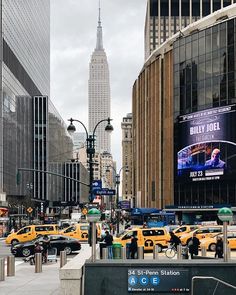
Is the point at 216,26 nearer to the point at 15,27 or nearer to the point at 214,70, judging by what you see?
the point at 214,70

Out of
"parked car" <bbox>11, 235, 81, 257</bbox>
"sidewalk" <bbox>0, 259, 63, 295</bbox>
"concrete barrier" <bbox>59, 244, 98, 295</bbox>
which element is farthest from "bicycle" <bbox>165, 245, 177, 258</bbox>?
"concrete barrier" <bbox>59, 244, 98, 295</bbox>

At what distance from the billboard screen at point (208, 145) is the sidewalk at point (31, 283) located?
4604 centimetres

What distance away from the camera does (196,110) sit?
7506cm

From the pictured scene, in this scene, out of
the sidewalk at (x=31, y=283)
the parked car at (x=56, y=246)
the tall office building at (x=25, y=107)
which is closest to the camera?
the sidewalk at (x=31, y=283)

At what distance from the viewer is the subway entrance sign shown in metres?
13.3

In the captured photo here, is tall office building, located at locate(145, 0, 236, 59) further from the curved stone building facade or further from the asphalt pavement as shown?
the asphalt pavement

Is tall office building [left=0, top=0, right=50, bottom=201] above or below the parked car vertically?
above

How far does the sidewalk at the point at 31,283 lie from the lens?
18.7m

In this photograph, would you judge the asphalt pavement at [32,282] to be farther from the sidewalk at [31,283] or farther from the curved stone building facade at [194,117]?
the curved stone building facade at [194,117]

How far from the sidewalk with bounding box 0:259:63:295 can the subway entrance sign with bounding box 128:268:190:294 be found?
4840mm

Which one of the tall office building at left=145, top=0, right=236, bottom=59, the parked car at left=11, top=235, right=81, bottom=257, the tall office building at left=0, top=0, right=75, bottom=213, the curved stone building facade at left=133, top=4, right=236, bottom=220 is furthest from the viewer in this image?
the tall office building at left=145, top=0, right=236, bottom=59

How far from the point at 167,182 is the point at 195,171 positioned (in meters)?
8.61

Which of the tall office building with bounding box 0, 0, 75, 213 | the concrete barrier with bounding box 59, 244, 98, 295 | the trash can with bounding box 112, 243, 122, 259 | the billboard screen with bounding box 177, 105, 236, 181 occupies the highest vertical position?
the tall office building with bounding box 0, 0, 75, 213

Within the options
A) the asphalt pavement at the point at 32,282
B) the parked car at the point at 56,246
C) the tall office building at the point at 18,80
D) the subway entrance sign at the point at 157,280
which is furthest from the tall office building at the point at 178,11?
the subway entrance sign at the point at 157,280
